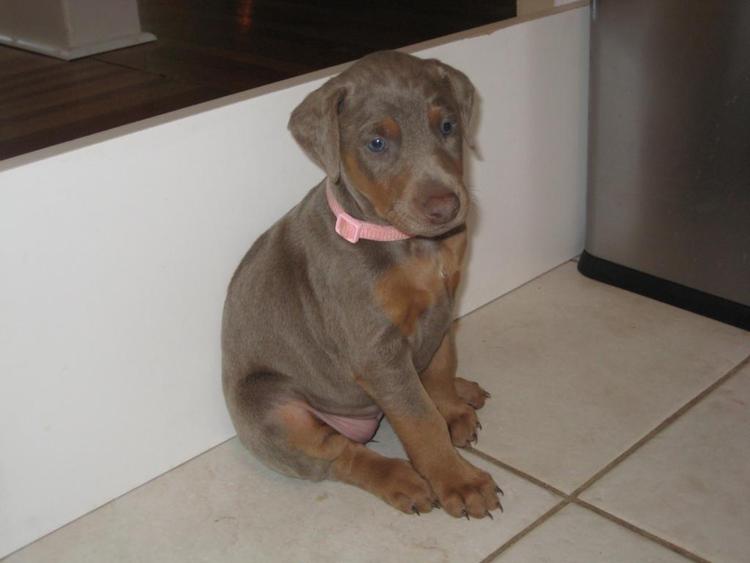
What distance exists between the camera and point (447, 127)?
256cm

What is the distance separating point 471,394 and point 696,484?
72 cm

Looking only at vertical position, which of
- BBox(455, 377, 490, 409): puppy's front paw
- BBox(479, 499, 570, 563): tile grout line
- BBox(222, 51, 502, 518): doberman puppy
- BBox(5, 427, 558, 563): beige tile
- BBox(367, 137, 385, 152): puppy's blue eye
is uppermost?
BBox(367, 137, 385, 152): puppy's blue eye

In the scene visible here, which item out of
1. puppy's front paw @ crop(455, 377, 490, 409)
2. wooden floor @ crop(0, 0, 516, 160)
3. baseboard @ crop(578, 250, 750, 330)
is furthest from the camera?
wooden floor @ crop(0, 0, 516, 160)

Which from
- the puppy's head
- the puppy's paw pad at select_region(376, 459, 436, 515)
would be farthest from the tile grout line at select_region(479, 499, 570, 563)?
the puppy's head

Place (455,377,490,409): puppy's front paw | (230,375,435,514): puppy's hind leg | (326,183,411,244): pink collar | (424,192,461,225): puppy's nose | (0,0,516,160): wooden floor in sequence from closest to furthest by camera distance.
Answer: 1. (424,192,461,225): puppy's nose
2. (326,183,411,244): pink collar
3. (230,375,435,514): puppy's hind leg
4. (455,377,490,409): puppy's front paw
5. (0,0,516,160): wooden floor

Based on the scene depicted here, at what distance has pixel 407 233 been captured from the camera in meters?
2.53

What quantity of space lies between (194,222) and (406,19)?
276 cm

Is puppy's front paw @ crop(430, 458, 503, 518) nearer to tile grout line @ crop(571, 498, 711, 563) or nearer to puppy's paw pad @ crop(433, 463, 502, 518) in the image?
puppy's paw pad @ crop(433, 463, 502, 518)

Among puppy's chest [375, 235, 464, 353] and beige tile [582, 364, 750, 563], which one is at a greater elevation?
puppy's chest [375, 235, 464, 353]

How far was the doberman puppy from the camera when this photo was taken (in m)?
2.48

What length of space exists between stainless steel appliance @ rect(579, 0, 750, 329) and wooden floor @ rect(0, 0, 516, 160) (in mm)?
1279

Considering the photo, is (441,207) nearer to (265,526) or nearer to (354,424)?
(354,424)

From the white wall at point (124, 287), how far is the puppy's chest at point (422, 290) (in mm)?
566

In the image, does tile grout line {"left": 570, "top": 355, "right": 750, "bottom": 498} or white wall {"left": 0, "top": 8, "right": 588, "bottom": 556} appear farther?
tile grout line {"left": 570, "top": 355, "right": 750, "bottom": 498}
